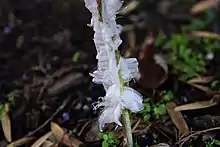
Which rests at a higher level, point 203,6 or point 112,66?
point 203,6

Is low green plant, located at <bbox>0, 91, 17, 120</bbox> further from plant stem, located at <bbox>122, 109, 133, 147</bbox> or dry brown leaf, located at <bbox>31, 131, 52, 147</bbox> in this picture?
A: plant stem, located at <bbox>122, 109, 133, 147</bbox>

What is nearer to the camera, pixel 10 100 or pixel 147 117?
pixel 147 117

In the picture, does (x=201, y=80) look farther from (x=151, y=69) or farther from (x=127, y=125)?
(x=127, y=125)

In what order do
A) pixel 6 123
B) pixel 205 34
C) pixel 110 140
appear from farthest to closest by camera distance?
1. pixel 205 34
2. pixel 6 123
3. pixel 110 140

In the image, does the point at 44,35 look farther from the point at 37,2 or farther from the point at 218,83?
the point at 218,83

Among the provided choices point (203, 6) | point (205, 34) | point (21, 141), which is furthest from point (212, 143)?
point (203, 6)

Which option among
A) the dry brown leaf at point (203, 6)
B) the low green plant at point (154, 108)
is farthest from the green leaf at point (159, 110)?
the dry brown leaf at point (203, 6)

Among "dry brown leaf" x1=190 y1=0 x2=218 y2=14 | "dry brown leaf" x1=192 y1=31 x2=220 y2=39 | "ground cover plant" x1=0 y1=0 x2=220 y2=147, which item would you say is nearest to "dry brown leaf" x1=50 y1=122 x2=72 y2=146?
"ground cover plant" x1=0 y1=0 x2=220 y2=147
